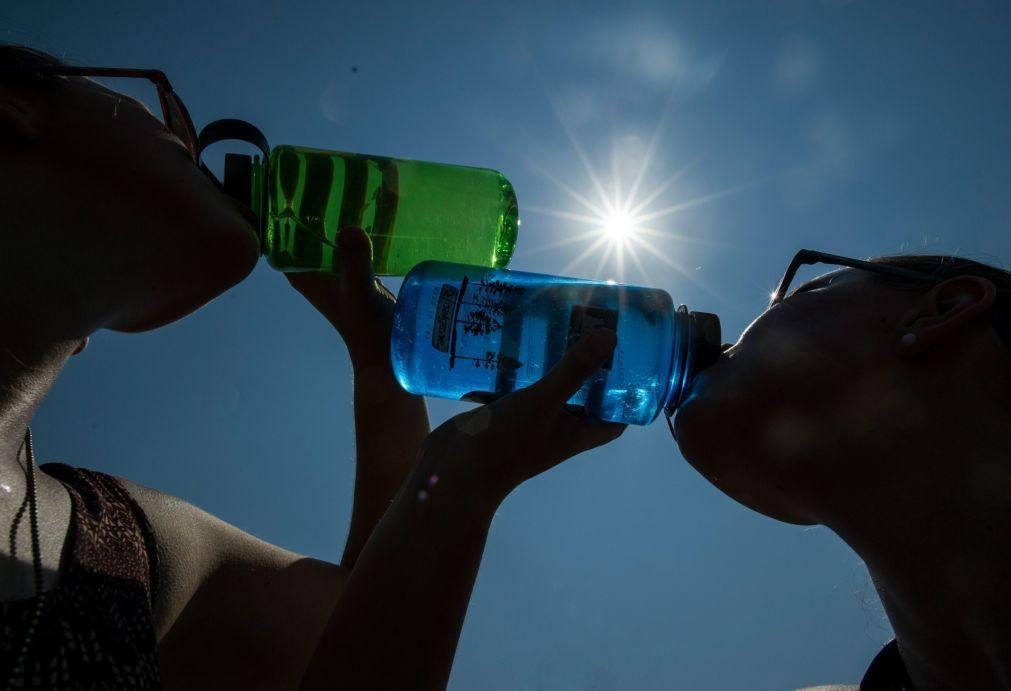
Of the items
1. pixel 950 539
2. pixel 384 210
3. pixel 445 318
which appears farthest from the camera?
pixel 384 210

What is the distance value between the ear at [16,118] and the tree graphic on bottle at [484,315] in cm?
106

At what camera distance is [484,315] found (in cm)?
171

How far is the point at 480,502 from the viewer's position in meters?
1.17

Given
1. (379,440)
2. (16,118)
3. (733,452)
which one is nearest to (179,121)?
(16,118)

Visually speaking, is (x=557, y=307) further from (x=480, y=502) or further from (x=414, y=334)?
(x=480, y=502)

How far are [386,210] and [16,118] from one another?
1092 millimetres

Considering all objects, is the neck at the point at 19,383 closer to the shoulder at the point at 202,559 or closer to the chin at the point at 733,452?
the shoulder at the point at 202,559

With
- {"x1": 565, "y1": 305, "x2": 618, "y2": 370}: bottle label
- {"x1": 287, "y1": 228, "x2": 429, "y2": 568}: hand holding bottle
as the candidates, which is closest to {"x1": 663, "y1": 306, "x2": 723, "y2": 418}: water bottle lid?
{"x1": 565, "y1": 305, "x2": 618, "y2": 370}: bottle label

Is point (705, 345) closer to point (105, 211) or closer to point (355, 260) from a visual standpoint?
point (355, 260)

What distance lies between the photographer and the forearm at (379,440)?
6.29 feet

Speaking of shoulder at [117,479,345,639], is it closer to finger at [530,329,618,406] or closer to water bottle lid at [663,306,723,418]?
finger at [530,329,618,406]

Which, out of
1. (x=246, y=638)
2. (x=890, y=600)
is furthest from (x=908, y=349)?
Result: (x=246, y=638)

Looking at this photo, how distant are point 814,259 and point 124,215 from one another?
5.95 feet

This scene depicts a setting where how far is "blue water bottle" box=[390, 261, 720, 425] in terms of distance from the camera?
66.7 inches
